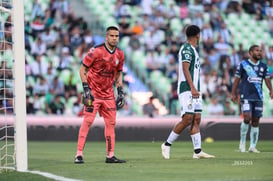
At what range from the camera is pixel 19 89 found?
10.6 m

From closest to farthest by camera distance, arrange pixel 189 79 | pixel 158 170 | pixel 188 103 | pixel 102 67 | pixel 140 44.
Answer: pixel 158 170 < pixel 102 67 < pixel 189 79 < pixel 188 103 < pixel 140 44

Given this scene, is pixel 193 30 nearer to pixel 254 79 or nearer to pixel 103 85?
pixel 103 85

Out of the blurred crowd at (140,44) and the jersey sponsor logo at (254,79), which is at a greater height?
the blurred crowd at (140,44)

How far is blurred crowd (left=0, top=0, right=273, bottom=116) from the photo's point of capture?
941 inches

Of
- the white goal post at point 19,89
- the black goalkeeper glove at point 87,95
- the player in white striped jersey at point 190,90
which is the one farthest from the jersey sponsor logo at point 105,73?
the white goal post at point 19,89

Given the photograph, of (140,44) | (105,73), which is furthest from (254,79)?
(140,44)

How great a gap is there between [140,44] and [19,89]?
15495 millimetres

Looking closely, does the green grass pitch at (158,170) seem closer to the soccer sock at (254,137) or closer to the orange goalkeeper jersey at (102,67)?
the orange goalkeeper jersey at (102,67)

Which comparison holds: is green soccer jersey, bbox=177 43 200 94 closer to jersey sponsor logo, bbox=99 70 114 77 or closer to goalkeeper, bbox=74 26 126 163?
goalkeeper, bbox=74 26 126 163

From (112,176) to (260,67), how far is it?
279 inches

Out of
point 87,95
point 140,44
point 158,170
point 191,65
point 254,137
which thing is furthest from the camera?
point 140,44

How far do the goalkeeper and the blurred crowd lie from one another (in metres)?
10.8

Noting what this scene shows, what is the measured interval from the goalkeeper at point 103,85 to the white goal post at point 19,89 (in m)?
1.57

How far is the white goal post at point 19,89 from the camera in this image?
417 inches
